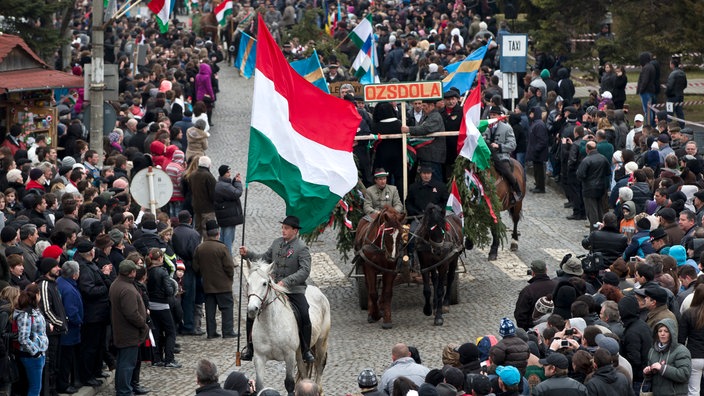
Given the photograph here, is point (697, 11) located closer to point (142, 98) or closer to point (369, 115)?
point (369, 115)

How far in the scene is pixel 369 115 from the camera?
88.1ft

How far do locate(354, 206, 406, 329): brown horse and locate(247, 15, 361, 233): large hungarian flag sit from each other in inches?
109

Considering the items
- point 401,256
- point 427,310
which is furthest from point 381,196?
point 427,310

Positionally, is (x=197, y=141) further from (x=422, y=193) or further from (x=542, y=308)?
(x=542, y=308)

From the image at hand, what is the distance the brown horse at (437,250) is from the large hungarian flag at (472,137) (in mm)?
927

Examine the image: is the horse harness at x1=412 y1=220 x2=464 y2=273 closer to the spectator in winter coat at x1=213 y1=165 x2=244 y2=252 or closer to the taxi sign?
the taxi sign

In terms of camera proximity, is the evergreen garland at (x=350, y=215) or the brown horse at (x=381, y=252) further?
the evergreen garland at (x=350, y=215)

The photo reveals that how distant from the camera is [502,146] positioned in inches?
995

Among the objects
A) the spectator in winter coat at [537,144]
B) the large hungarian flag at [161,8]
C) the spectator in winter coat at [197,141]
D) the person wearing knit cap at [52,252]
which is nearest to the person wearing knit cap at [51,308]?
the person wearing knit cap at [52,252]

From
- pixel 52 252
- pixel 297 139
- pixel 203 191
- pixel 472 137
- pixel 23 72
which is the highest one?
pixel 23 72

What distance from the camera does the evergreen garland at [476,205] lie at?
842 inches

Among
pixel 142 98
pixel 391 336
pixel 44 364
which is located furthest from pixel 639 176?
pixel 142 98

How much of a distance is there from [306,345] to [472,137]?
5849 millimetres

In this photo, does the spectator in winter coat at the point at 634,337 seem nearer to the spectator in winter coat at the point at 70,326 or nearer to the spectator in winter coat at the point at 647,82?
the spectator in winter coat at the point at 70,326
